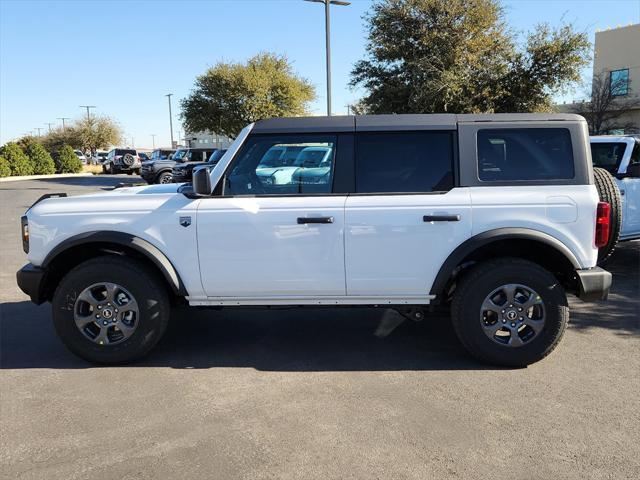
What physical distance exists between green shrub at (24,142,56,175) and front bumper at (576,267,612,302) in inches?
1535

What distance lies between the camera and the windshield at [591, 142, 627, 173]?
7703mm

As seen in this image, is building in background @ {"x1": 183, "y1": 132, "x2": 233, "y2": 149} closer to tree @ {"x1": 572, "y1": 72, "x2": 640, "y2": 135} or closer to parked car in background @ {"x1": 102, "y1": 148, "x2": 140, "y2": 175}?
parked car in background @ {"x1": 102, "y1": 148, "x2": 140, "y2": 175}

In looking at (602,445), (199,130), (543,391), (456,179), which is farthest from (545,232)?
(199,130)

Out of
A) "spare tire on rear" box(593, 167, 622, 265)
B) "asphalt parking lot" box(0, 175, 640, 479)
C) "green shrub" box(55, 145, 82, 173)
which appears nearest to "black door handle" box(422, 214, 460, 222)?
"asphalt parking lot" box(0, 175, 640, 479)

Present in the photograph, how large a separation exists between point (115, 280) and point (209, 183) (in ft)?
3.48

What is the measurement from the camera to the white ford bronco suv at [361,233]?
3.97 m

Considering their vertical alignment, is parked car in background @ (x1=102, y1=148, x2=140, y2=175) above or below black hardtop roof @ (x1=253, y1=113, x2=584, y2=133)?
above

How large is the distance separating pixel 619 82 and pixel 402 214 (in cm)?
2875

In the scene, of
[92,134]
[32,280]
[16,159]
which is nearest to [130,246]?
[32,280]

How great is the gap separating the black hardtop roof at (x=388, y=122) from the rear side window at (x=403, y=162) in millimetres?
62

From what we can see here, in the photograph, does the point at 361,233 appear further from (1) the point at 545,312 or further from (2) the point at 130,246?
(2) the point at 130,246

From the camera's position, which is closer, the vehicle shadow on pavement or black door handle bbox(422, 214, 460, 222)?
black door handle bbox(422, 214, 460, 222)

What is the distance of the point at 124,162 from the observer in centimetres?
3966

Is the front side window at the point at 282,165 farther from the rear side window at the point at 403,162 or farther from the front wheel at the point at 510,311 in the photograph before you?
the front wheel at the point at 510,311
